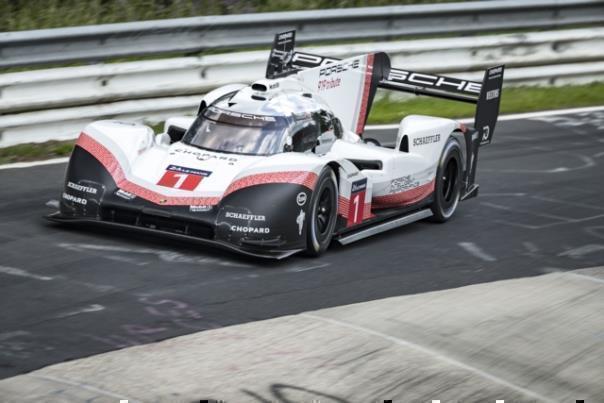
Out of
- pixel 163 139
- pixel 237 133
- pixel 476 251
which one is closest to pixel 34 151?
pixel 163 139

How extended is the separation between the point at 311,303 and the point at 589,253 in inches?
126

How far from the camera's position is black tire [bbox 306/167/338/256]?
9625mm

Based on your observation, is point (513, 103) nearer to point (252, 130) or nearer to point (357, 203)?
point (357, 203)

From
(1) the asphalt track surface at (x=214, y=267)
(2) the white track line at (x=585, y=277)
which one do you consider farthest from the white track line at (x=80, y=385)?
(2) the white track line at (x=585, y=277)

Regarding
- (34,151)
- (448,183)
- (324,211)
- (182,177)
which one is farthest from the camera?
(34,151)

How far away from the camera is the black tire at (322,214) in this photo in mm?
9625

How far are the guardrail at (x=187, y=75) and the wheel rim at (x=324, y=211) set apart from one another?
4.29m

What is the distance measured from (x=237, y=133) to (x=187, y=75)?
14.1ft

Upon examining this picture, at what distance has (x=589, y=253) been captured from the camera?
10.7 metres

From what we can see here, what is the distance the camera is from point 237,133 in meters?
10.3

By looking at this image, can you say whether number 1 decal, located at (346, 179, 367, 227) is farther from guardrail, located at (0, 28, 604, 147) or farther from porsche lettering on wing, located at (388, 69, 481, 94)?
guardrail, located at (0, 28, 604, 147)

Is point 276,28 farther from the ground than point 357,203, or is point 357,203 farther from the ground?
point 276,28

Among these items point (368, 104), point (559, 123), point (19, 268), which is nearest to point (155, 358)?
point (19, 268)

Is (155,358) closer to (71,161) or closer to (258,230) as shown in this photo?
(258,230)
